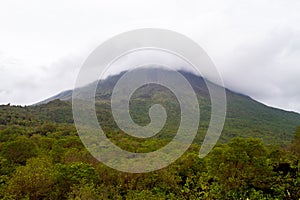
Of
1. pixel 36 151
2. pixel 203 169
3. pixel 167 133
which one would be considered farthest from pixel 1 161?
pixel 167 133

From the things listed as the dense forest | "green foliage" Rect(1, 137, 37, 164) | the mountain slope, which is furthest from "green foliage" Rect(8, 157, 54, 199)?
the mountain slope

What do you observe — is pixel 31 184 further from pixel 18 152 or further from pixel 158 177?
pixel 18 152

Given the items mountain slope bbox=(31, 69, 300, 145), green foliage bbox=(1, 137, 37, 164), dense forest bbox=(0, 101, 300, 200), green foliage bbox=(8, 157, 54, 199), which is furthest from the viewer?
mountain slope bbox=(31, 69, 300, 145)

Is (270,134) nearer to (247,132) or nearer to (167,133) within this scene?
(247,132)

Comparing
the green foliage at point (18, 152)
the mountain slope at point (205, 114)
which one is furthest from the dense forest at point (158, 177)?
the mountain slope at point (205, 114)

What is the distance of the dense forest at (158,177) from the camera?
73.6ft

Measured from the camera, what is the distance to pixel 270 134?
334 feet

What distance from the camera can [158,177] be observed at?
104 feet

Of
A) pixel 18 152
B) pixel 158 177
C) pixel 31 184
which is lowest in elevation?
pixel 31 184

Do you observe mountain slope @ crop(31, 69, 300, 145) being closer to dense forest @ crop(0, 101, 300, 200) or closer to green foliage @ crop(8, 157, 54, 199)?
dense forest @ crop(0, 101, 300, 200)

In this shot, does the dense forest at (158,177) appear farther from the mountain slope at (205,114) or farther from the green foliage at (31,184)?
the mountain slope at (205,114)

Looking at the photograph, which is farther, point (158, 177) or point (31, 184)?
point (158, 177)

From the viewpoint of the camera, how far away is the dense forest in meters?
22.4

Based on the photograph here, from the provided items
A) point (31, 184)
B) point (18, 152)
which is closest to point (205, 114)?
point (18, 152)
